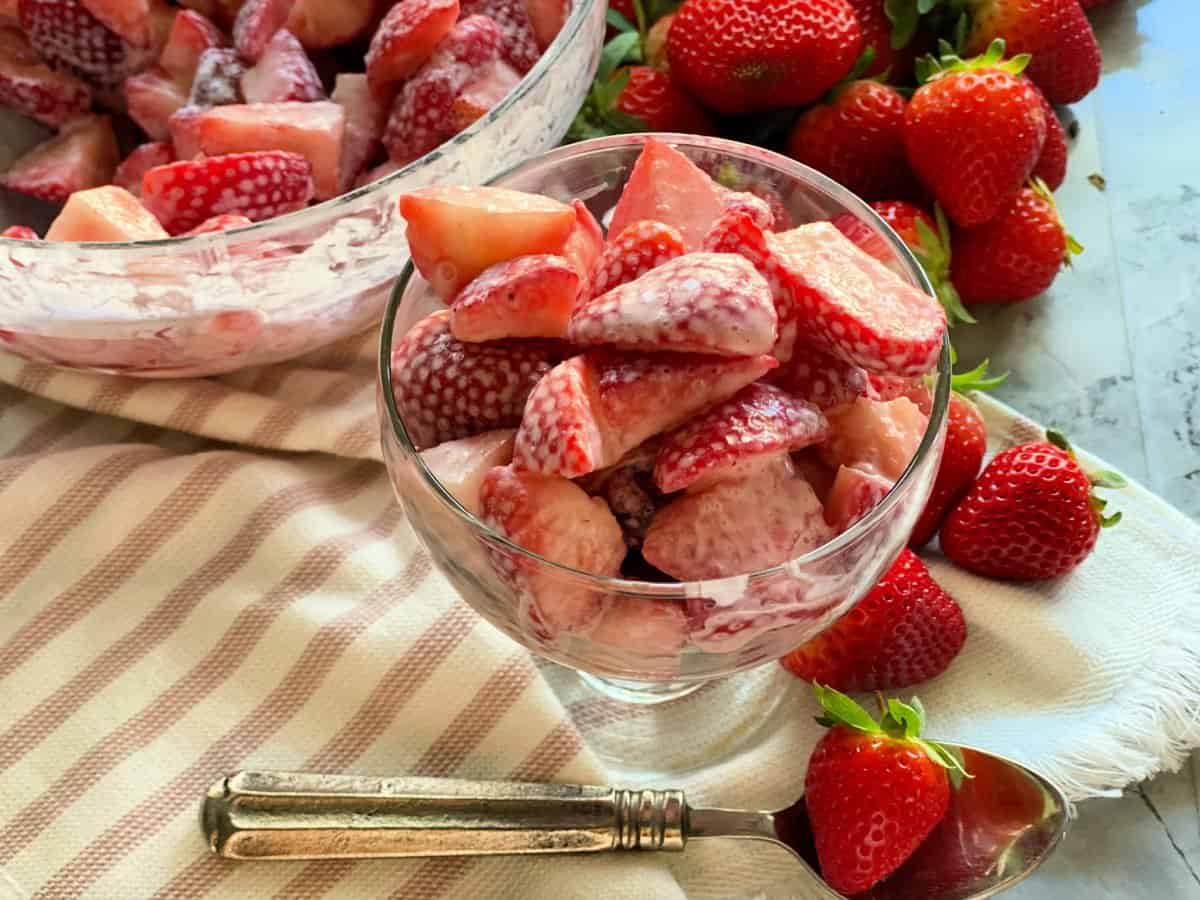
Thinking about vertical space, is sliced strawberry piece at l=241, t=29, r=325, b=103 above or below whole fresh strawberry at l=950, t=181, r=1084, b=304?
above

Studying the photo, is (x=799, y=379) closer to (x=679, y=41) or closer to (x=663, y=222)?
(x=663, y=222)

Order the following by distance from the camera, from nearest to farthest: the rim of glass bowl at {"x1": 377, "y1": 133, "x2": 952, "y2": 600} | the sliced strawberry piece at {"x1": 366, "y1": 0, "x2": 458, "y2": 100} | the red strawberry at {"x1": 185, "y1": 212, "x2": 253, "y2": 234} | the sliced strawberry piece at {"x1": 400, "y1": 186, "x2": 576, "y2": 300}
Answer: the rim of glass bowl at {"x1": 377, "y1": 133, "x2": 952, "y2": 600} < the sliced strawberry piece at {"x1": 400, "y1": 186, "x2": 576, "y2": 300} < the red strawberry at {"x1": 185, "y1": 212, "x2": 253, "y2": 234} < the sliced strawberry piece at {"x1": 366, "y1": 0, "x2": 458, "y2": 100}

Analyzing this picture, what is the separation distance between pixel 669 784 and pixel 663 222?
1.48ft

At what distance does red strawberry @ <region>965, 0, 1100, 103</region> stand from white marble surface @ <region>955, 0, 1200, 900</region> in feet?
0.33

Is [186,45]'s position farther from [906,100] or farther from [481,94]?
[906,100]

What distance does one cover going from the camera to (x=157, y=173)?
1.26 metres

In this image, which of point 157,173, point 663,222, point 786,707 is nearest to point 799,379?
point 663,222

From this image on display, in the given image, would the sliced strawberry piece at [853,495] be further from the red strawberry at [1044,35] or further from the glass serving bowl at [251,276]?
the red strawberry at [1044,35]

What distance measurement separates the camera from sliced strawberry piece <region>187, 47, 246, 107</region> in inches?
54.6

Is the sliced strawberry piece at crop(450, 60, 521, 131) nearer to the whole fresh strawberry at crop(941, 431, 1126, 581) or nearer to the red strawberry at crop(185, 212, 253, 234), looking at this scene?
the red strawberry at crop(185, 212, 253, 234)

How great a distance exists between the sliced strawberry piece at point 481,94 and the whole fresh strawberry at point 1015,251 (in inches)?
19.0

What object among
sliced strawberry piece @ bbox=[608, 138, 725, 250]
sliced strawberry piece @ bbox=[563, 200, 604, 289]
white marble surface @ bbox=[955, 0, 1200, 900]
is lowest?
white marble surface @ bbox=[955, 0, 1200, 900]

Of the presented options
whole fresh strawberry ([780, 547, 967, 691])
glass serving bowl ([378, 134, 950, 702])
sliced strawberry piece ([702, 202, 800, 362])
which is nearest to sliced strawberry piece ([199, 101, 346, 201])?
glass serving bowl ([378, 134, 950, 702])

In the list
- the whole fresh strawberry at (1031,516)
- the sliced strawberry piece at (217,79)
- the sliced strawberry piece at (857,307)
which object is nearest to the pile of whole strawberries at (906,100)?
the whole fresh strawberry at (1031,516)
